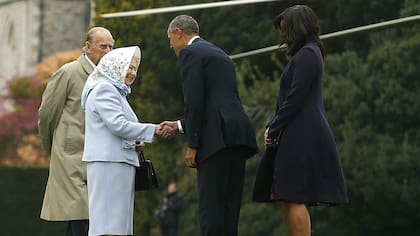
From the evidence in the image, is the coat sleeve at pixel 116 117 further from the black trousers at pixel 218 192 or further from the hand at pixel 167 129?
the black trousers at pixel 218 192

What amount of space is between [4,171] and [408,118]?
22.6 ft

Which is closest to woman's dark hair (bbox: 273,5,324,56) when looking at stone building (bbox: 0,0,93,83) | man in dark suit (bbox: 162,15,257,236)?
man in dark suit (bbox: 162,15,257,236)

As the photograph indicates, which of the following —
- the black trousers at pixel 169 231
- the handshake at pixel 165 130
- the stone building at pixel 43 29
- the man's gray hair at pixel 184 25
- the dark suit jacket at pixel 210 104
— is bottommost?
the stone building at pixel 43 29

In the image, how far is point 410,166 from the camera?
64.7ft

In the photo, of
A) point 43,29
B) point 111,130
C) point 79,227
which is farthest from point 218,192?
point 43,29

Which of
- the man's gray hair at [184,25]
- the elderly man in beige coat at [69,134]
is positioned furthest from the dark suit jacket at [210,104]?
the elderly man in beige coat at [69,134]

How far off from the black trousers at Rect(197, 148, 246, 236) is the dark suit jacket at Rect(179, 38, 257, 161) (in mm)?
69

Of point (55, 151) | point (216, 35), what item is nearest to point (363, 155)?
point (216, 35)

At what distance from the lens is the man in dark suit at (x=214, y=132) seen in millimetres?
7895

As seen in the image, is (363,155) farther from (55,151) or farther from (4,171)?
(55,151)

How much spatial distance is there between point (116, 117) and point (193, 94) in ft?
1.50

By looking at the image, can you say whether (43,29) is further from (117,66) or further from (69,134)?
(117,66)

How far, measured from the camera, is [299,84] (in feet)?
25.3

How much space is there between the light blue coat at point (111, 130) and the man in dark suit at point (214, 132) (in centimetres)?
30
